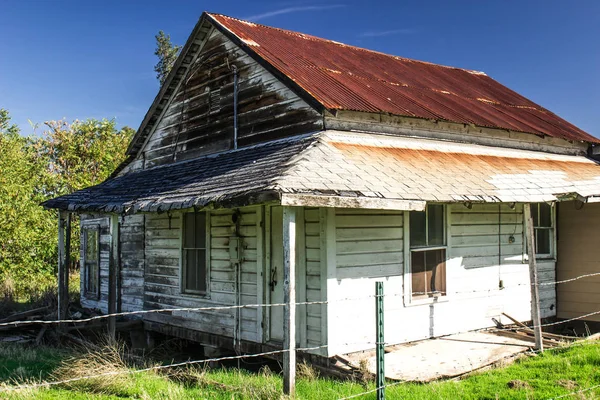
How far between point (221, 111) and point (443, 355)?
6.58 meters

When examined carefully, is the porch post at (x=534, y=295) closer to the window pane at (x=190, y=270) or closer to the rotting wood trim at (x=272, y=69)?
the rotting wood trim at (x=272, y=69)

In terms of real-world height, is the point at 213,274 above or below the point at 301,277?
below

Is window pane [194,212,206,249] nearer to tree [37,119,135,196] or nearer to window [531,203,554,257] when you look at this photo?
window [531,203,554,257]

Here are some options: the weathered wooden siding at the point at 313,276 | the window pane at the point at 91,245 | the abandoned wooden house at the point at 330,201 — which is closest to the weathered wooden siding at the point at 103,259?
the window pane at the point at 91,245

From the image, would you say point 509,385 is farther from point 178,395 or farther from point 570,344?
point 178,395

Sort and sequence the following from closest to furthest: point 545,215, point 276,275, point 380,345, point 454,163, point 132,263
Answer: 1. point 380,345
2. point 276,275
3. point 454,163
4. point 545,215
5. point 132,263

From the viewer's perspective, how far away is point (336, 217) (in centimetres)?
863

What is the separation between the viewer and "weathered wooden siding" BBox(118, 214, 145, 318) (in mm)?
12961

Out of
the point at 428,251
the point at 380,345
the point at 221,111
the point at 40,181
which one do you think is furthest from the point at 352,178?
the point at 40,181

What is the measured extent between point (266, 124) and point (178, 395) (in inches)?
218

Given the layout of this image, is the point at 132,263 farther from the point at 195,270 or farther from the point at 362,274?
the point at 362,274

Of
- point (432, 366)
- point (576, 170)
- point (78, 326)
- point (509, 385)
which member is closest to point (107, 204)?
point (78, 326)

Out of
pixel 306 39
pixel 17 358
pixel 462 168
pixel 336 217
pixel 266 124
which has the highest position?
pixel 306 39

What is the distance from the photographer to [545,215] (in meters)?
12.0
